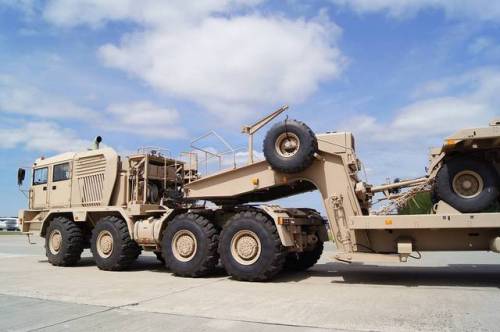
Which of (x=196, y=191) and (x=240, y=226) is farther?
(x=196, y=191)

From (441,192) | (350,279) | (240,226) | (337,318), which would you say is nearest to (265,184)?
(240,226)

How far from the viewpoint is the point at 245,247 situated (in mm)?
9742

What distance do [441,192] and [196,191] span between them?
17.9 feet

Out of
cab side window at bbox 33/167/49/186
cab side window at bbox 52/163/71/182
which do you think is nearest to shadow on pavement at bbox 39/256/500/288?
cab side window at bbox 52/163/71/182

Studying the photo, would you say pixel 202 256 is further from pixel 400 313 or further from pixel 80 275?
pixel 400 313

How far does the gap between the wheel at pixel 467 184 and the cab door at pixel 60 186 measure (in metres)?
9.86

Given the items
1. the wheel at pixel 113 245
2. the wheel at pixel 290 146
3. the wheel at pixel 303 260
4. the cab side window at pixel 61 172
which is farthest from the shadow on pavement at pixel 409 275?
the cab side window at pixel 61 172

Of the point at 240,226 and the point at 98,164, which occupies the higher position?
the point at 98,164

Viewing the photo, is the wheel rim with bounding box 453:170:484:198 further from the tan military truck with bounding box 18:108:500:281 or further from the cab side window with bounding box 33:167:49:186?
the cab side window with bounding box 33:167:49:186

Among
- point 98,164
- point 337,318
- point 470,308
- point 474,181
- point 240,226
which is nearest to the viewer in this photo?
point 337,318

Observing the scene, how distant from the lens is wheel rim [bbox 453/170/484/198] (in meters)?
8.46

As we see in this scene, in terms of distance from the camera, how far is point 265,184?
33.7 ft

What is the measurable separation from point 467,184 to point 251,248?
4.28 meters

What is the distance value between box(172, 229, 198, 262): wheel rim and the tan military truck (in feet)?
0.08
